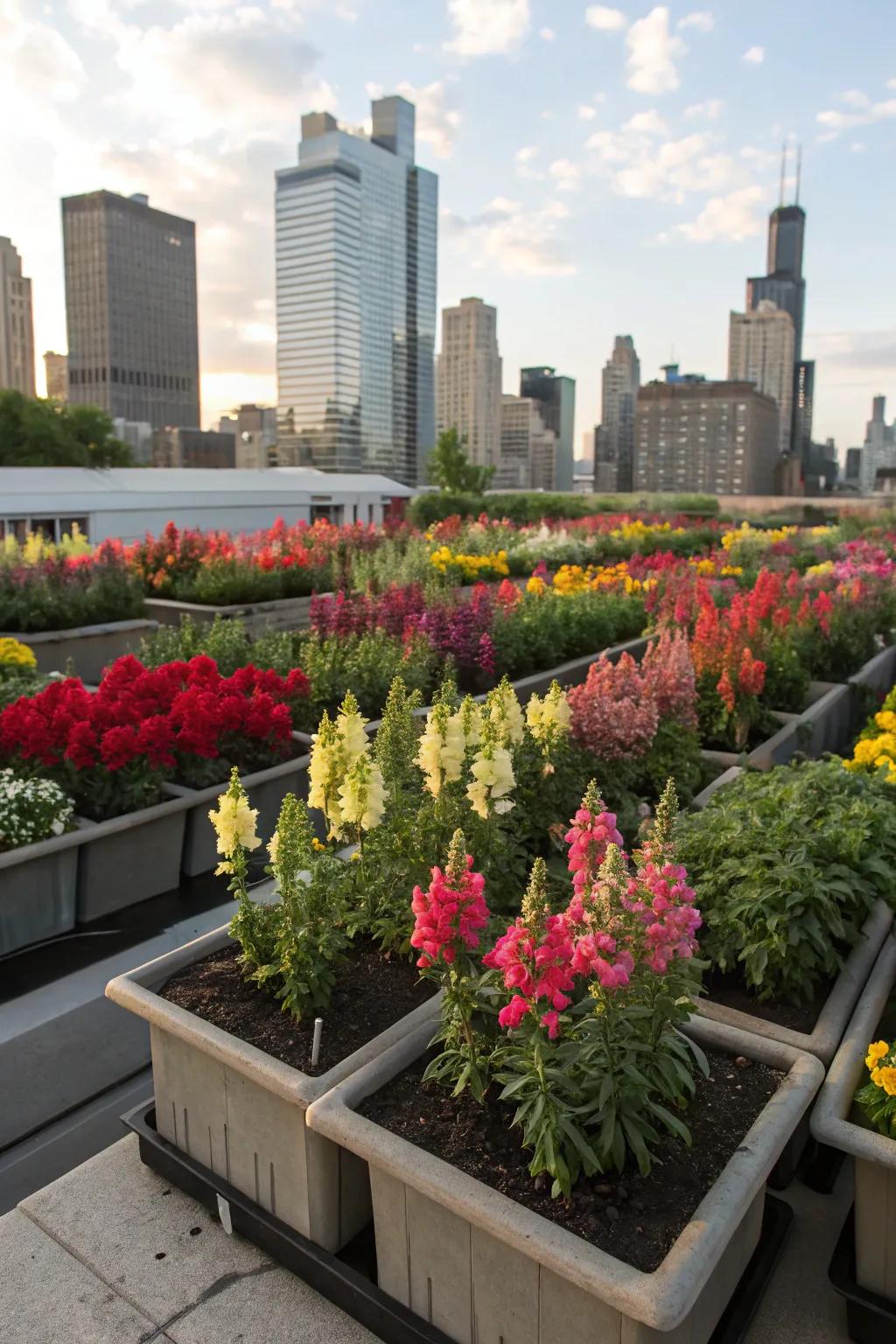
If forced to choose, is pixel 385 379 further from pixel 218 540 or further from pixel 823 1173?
pixel 823 1173

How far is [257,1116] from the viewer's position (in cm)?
240

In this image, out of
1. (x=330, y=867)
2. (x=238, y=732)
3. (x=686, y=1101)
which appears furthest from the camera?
(x=238, y=732)

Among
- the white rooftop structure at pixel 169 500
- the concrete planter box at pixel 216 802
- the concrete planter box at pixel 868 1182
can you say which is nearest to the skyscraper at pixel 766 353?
the white rooftop structure at pixel 169 500

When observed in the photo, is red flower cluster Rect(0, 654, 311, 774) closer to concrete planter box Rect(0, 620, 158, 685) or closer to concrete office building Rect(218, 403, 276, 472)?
concrete planter box Rect(0, 620, 158, 685)

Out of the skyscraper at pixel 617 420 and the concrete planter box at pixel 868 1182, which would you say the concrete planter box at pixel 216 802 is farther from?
the skyscraper at pixel 617 420

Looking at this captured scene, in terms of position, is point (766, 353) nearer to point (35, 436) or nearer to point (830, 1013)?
point (35, 436)

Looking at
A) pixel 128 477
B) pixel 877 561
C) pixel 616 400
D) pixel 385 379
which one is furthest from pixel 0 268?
pixel 877 561

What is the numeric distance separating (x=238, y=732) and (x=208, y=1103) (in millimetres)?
2634

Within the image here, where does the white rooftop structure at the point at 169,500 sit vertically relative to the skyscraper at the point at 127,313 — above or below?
below

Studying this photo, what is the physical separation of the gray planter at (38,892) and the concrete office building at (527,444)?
12985cm

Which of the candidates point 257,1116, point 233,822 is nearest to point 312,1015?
point 257,1116

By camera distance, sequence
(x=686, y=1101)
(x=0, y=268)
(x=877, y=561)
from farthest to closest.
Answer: (x=0, y=268), (x=877, y=561), (x=686, y=1101)

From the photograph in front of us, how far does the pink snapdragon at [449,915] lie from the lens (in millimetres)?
2166

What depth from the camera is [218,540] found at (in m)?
11.1
